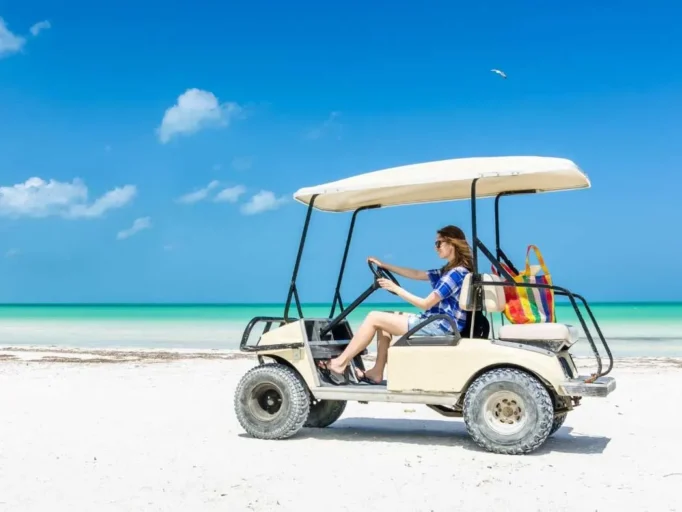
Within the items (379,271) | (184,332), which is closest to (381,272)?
(379,271)

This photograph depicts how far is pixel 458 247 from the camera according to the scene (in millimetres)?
7945

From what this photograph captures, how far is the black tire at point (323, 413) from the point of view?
8.77 metres

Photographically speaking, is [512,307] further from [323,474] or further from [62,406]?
[62,406]

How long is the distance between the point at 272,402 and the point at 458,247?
211cm

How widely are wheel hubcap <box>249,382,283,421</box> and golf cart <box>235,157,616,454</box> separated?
11 millimetres

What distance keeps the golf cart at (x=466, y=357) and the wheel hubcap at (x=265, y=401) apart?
A: 11mm

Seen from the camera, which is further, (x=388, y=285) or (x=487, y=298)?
(x=388, y=285)

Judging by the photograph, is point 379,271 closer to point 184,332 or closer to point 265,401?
point 265,401

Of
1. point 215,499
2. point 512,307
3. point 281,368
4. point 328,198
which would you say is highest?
point 328,198

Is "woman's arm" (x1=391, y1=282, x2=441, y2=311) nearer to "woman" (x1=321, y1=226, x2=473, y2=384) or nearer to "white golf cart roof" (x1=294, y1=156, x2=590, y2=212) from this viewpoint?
"woman" (x1=321, y1=226, x2=473, y2=384)

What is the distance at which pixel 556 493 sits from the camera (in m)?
5.80

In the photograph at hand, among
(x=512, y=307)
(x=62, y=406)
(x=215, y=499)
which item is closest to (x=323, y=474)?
(x=215, y=499)

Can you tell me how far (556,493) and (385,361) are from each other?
102 inches

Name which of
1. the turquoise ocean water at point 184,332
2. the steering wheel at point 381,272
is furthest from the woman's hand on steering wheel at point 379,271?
the turquoise ocean water at point 184,332
